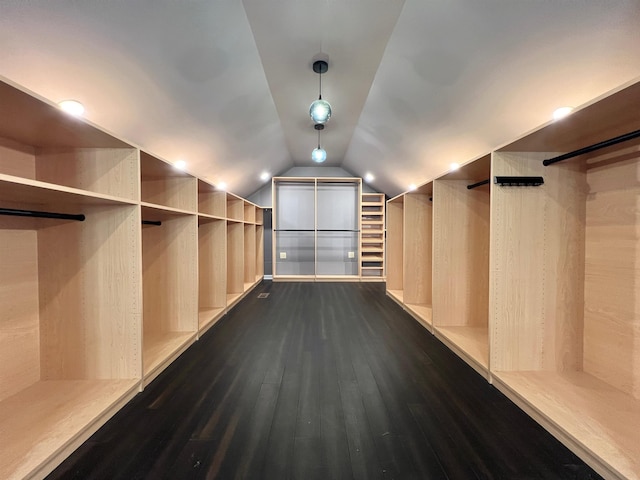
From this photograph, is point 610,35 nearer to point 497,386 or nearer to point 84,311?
point 497,386

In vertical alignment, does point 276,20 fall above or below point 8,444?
above

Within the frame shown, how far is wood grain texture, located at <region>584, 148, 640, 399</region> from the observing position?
54.3 inches

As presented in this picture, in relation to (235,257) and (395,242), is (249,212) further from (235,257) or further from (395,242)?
(395,242)

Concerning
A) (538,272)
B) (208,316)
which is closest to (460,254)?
(538,272)

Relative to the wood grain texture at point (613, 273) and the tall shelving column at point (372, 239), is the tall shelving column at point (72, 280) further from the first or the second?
the tall shelving column at point (372, 239)

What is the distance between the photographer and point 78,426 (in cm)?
116

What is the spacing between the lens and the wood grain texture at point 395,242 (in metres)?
4.01

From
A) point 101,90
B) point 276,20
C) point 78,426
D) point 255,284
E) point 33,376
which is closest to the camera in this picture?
point 78,426

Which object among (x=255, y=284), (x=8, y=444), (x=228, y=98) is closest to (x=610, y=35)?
(x=228, y=98)

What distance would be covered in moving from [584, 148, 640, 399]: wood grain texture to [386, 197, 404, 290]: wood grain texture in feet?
8.05


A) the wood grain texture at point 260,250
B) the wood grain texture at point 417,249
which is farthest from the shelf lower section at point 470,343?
the wood grain texture at point 260,250

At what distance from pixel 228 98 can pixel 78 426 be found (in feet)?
8.45

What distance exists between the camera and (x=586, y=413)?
124 cm

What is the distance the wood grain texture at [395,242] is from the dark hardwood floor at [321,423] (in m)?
1.90
